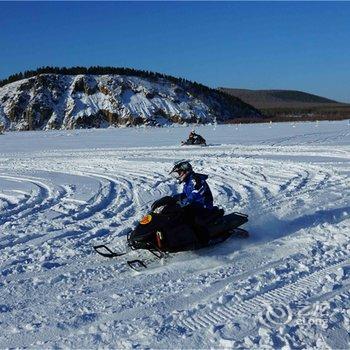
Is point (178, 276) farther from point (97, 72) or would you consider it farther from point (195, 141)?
point (97, 72)

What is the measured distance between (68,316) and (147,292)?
0.95 m

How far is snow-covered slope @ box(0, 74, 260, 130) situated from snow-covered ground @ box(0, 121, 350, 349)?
6429 cm

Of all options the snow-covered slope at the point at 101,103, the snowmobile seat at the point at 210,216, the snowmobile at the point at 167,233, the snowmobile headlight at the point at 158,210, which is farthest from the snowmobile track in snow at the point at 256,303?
the snow-covered slope at the point at 101,103

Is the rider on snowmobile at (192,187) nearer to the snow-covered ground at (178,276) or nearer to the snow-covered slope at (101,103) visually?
the snow-covered ground at (178,276)

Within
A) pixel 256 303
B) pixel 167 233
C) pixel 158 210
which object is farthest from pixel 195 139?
pixel 256 303

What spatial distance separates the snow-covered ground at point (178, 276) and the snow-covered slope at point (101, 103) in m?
64.3

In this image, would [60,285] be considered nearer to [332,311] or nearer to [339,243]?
[332,311]

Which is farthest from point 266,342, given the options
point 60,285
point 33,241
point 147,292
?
Result: point 33,241

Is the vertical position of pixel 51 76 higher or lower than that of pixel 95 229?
higher

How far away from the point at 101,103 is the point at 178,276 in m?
77.4

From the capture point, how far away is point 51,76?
8856 cm

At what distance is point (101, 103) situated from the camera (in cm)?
8169

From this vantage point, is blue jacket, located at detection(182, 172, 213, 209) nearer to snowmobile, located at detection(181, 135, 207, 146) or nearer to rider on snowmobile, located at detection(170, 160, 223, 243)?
rider on snowmobile, located at detection(170, 160, 223, 243)

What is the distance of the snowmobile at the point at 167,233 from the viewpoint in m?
6.57
